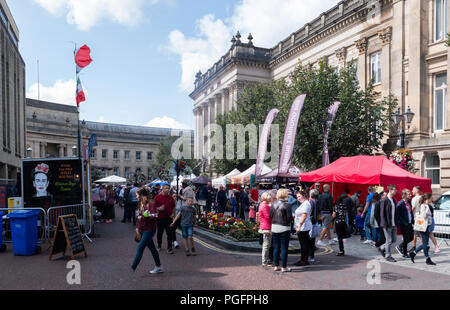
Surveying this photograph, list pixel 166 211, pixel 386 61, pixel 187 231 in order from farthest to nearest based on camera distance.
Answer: pixel 386 61 < pixel 166 211 < pixel 187 231

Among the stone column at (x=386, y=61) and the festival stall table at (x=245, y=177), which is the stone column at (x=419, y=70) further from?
the festival stall table at (x=245, y=177)

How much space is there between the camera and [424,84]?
22.6 m

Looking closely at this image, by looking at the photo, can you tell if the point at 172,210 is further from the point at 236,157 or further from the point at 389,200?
the point at 236,157

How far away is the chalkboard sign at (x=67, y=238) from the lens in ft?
28.5

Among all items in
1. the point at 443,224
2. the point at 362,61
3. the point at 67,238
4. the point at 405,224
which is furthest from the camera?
the point at 362,61

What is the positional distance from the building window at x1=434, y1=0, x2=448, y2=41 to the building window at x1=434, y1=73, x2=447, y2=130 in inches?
95.5

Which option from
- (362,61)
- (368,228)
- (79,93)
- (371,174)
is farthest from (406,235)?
(362,61)

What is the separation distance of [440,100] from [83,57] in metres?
20.6

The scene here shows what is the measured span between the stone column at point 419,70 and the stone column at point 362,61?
5.90 meters

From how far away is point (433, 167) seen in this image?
70.8 ft

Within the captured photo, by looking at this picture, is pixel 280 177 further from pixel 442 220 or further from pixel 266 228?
pixel 266 228

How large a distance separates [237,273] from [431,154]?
18.8 m
